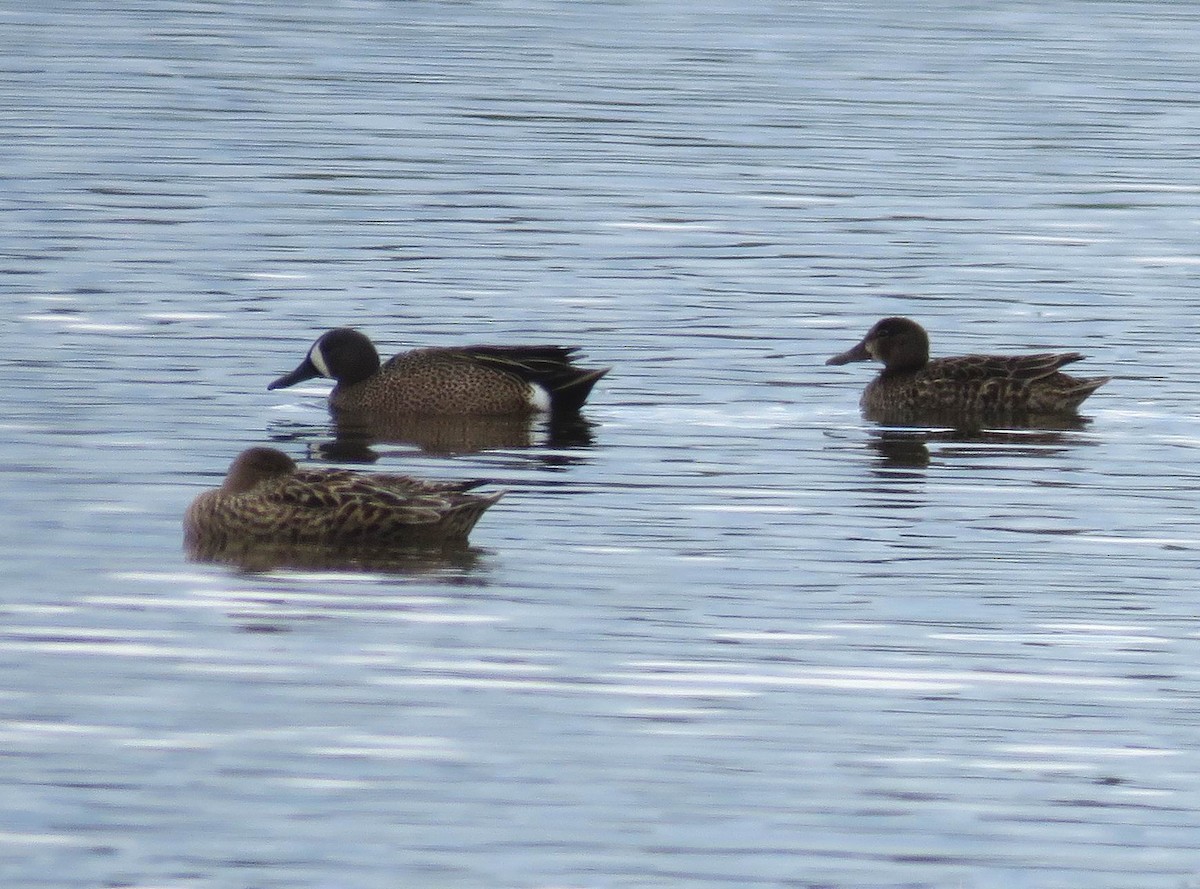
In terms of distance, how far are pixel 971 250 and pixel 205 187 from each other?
265 inches

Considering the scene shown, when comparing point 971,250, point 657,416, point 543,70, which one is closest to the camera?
point 657,416

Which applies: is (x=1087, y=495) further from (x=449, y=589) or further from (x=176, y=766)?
(x=176, y=766)

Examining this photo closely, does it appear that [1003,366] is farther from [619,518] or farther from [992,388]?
[619,518]

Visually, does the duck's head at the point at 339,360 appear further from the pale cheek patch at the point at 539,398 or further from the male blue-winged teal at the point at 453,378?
the pale cheek patch at the point at 539,398

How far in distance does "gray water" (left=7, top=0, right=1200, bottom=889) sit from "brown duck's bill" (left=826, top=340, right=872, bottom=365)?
0.71 feet

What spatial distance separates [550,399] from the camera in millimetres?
15758

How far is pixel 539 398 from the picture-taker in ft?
51.8

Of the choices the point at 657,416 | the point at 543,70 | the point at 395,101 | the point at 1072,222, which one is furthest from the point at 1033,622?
the point at 543,70

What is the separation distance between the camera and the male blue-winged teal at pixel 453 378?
15.7 m

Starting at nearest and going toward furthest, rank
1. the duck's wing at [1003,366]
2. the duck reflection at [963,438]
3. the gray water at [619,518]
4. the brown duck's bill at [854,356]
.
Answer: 1. the gray water at [619,518]
2. the duck reflection at [963,438]
3. the duck's wing at [1003,366]
4. the brown duck's bill at [854,356]

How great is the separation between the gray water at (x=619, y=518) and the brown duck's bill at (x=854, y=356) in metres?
0.22

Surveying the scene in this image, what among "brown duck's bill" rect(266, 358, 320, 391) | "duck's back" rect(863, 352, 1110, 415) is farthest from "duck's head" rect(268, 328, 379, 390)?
"duck's back" rect(863, 352, 1110, 415)

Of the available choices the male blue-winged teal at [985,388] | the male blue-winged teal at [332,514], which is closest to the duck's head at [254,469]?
the male blue-winged teal at [332,514]

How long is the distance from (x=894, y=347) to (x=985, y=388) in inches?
28.2
